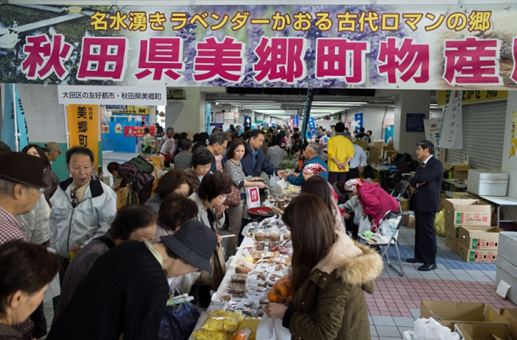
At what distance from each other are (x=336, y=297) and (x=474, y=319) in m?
1.95

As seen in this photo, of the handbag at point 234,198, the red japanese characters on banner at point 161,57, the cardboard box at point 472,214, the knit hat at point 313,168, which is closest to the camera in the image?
the red japanese characters on banner at point 161,57

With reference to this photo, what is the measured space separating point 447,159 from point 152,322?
10093 mm

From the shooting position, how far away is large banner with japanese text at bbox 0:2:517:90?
4.50m

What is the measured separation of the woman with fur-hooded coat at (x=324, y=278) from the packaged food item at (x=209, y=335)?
1.37 feet

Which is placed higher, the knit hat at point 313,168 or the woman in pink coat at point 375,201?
the knit hat at point 313,168

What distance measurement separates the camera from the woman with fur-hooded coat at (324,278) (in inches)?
75.0

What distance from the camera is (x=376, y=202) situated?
5.22 meters

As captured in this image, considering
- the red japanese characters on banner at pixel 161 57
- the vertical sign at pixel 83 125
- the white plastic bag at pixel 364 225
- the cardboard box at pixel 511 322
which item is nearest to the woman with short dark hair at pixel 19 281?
the cardboard box at pixel 511 322

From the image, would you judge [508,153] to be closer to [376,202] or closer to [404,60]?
[376,202]

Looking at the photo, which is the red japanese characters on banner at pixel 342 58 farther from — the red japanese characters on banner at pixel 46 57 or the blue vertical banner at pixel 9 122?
the blue vertical banner at pixel 9 122

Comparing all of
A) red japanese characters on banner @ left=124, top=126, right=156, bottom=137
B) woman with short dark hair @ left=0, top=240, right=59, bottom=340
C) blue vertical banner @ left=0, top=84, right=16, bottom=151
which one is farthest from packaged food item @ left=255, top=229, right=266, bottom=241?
red japanese characters on banner @ left=124, top=126, right=156, bottom=137

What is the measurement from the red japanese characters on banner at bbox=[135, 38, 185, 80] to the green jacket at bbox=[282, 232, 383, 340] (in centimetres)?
337

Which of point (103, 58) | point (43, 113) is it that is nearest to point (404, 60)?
point (103, 58)

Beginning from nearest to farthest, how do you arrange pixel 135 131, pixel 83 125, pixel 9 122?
1. pixel 9 122
2. pixel 83 125
3. pixel 135 131
